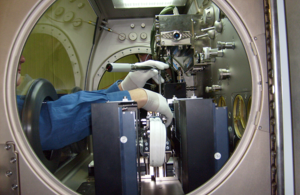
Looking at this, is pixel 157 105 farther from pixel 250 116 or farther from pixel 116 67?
pixel 250 116

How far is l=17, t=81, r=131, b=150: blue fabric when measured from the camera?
1.12 meters

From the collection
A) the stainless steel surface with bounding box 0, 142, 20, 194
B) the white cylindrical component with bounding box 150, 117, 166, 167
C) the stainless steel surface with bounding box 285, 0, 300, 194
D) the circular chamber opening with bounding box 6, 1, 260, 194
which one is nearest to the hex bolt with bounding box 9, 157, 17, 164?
the stainless steel surface with bounding box 0, 142, 20, 194

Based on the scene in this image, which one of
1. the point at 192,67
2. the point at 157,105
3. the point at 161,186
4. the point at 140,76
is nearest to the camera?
the point at 161,186

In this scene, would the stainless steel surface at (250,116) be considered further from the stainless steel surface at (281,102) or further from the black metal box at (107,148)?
the black metal box at (107,148)

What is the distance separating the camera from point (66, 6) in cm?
174

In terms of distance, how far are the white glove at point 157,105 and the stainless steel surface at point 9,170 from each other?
97 centimetres

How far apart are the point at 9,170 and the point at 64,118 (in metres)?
0.41

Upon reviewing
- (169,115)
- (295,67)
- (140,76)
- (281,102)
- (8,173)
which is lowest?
(8,173)

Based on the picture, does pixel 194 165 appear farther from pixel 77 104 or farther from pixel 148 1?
pixel 148 1

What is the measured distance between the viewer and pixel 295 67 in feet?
2.17

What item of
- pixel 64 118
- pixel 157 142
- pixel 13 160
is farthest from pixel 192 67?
pixel 13 160

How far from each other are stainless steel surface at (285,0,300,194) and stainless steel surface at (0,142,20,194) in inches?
42.7

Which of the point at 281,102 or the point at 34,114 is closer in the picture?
the point at 281,102

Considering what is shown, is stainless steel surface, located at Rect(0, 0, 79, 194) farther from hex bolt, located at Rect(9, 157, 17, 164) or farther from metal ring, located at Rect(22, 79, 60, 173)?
metal ring, located at Rect(22, 79, 60, 173)
